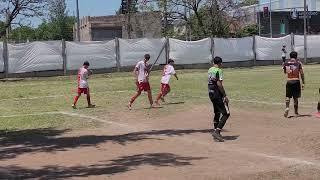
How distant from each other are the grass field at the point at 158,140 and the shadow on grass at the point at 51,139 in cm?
2

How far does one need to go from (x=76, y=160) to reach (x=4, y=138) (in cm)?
355

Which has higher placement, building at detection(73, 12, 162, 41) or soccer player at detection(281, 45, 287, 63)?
building at detection(73, 12, 162, 41)

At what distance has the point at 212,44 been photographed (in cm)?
4281

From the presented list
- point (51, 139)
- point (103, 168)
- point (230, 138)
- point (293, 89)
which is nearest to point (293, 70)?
point (293, 89)

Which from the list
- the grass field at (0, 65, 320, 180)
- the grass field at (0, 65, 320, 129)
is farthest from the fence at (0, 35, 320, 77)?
the grass field at (0, 65, 320, 180)

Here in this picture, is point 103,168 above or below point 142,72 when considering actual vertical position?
below

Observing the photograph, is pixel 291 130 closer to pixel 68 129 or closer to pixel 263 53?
pixel 68 129

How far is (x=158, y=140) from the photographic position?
12.8 m

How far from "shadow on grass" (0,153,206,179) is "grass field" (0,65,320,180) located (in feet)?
0.05

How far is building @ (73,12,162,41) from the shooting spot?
63.0 metres

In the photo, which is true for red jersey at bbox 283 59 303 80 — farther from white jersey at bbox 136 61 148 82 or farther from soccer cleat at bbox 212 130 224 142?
white jersey at bbox 136 61 148 82

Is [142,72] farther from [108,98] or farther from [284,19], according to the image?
[284,19]

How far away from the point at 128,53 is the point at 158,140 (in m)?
27.2

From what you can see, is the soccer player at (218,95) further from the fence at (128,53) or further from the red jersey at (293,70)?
the fence at (128,53)
